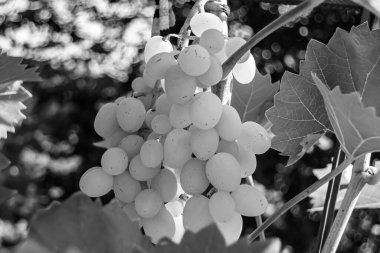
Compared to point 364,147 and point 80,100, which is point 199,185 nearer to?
point 364,147

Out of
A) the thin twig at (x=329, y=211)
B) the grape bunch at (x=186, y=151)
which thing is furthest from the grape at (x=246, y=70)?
the thin twig at (x=329, y=211)

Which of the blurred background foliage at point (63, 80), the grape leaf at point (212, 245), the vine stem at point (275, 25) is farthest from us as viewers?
the blurred background foliage at point (63, 80)

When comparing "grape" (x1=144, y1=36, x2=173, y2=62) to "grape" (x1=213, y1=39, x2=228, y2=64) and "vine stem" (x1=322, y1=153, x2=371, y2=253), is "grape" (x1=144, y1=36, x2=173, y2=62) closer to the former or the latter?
"grape" (x1=213, y1=39, x2=228, y2=64)

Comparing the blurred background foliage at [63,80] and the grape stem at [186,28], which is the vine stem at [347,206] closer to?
the grape stem at [186,28]

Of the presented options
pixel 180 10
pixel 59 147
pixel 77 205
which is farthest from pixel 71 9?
pixel 77 205

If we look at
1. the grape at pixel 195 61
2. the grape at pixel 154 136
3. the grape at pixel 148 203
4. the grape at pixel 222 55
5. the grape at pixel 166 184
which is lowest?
the grape at pixel 148 203

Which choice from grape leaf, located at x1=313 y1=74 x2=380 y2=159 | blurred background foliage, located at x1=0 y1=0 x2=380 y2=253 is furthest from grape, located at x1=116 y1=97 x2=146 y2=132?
blurred background foliage, located at x1=0 y1=0 x2=380 y2=253
